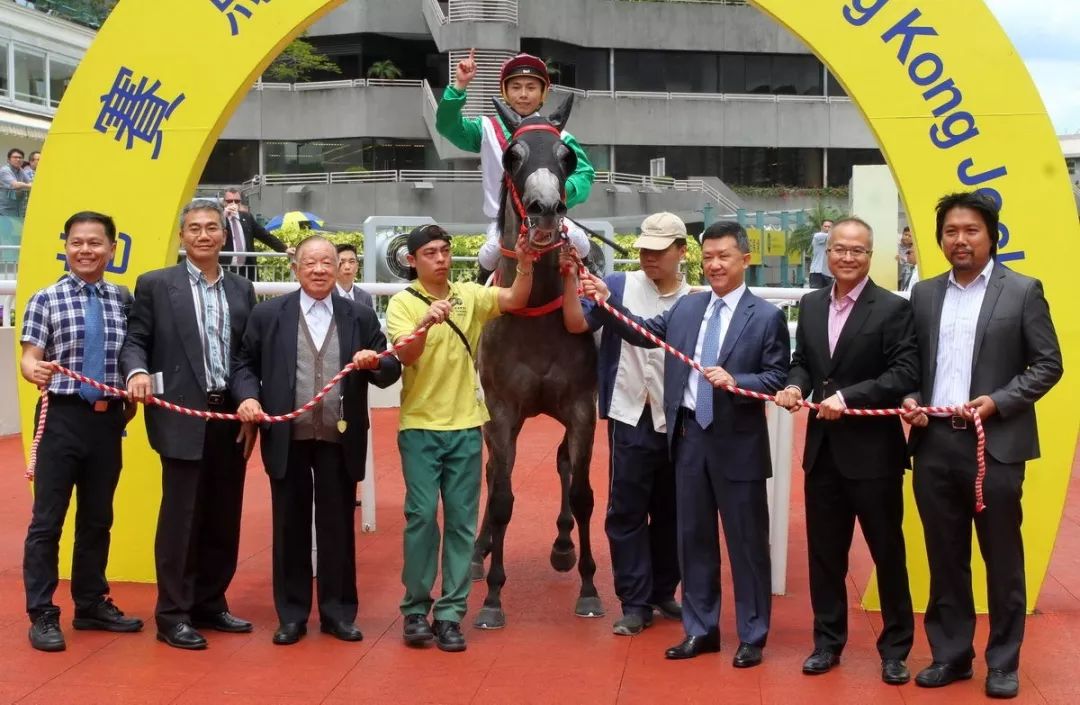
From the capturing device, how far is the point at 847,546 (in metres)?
4.99

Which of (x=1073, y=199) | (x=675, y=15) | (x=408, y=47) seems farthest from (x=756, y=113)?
(x=1073, y=199)

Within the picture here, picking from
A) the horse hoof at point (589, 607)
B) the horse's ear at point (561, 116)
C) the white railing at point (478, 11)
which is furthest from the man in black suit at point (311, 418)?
the white railing at point (478, 11)

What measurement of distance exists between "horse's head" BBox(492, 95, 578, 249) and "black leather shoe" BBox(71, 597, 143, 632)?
97.4 inches

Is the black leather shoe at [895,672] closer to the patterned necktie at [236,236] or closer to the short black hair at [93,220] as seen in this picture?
the short black hair at [93,220]

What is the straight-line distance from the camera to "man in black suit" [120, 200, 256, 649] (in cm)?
529

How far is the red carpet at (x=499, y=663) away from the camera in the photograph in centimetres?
464

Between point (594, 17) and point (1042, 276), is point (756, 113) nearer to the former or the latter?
point (594, 17)

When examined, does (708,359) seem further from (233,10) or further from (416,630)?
(233,10)

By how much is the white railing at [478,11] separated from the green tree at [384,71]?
3.07 meters

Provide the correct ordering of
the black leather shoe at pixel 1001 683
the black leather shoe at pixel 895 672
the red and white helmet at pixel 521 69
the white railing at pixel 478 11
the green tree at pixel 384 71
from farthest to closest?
the green tree at pixel 384 71 < the white railing at pixel 478 11 < the red and white helmet at pixel 521 69 < the black leather shoe at pixel 895 672 < the black leather shoe at pixel 1001 683

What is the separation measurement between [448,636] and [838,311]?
2144mm

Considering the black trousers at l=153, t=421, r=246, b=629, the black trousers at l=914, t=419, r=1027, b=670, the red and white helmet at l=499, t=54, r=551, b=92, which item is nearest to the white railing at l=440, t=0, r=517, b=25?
the red and white helmet at l=499, t=54, r=551, b=92

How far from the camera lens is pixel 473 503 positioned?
5.41 metres

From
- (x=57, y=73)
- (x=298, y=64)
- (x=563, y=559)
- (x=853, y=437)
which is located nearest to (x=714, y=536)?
(x=853, y=437)
